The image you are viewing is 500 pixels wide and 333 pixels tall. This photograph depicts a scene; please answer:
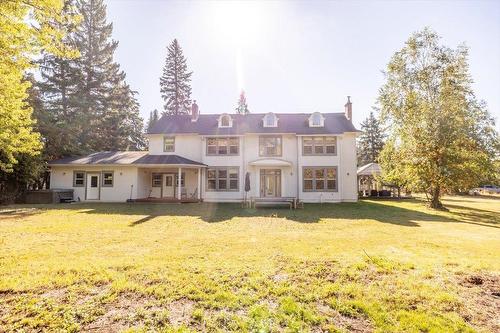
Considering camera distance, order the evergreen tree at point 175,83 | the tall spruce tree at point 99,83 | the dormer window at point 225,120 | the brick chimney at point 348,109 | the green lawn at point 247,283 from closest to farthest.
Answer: the green lawn at point 247,283 → the dormer window at point 225,120 → the brick chimney at point 348,109 → the tall spruce tree at point 99,83 → the evergreen tree at point 175,83

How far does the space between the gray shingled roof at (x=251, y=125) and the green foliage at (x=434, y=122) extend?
13.4ft

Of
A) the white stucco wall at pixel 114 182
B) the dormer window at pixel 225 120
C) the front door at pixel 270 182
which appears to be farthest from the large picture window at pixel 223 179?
the white stucco wall at pixel 114 182

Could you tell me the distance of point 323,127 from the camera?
23.2 metres

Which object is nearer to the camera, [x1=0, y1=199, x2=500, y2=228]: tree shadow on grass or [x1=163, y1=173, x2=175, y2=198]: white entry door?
[x1=0, y1=199, x2=500, y2=228]: tree shadow on grass

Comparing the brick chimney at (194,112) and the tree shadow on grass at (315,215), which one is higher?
the brick chimney at (194,112)

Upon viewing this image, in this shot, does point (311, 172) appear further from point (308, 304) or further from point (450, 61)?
point (308, 304)

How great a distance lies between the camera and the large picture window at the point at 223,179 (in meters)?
22.4

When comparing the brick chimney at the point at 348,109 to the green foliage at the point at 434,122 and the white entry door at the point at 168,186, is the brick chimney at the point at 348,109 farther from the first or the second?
the white entry door at the point at 168,186

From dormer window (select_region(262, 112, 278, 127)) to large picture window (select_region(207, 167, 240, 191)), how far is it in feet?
16.2

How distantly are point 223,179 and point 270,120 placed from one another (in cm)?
676

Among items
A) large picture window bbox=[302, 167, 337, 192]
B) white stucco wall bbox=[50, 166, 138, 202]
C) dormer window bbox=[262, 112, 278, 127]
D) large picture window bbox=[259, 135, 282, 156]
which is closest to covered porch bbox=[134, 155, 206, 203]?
white stucco wall bbox=[50, 166, 138, 202]

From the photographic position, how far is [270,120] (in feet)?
77.7

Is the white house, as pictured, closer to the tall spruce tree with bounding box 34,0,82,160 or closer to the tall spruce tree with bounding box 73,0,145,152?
the tall spruce tree with bounding box 34,0,82,160

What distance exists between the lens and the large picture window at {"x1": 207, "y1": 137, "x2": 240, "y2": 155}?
2273 centimetres
